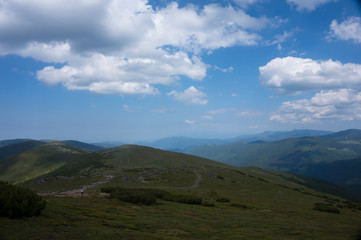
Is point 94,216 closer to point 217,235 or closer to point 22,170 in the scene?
point 217,235

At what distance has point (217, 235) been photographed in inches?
901

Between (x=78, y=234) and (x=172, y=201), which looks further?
(x=172, y=201)

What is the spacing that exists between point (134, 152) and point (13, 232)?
133 metres

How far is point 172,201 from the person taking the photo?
1842 inches

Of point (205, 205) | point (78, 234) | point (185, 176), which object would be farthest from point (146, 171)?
point (78, 234)

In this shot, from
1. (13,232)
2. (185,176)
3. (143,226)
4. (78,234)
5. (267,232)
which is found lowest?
(185,176)

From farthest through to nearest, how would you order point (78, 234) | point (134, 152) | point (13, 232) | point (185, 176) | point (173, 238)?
point (134, 152)
point (185, 176)
point (173, 238)
point (78, 234)
point (13, 232)

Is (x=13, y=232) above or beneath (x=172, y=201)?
above

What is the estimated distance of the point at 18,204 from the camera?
55.9 ft

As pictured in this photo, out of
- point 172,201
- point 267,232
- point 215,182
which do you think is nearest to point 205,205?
point 172,201

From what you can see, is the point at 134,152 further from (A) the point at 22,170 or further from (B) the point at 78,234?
(B) the point at 78,234

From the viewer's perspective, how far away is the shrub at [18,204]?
16.4 meters

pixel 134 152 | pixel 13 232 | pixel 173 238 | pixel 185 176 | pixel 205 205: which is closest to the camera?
pixel 13 232

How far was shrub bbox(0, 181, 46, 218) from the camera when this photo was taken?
1638cm
